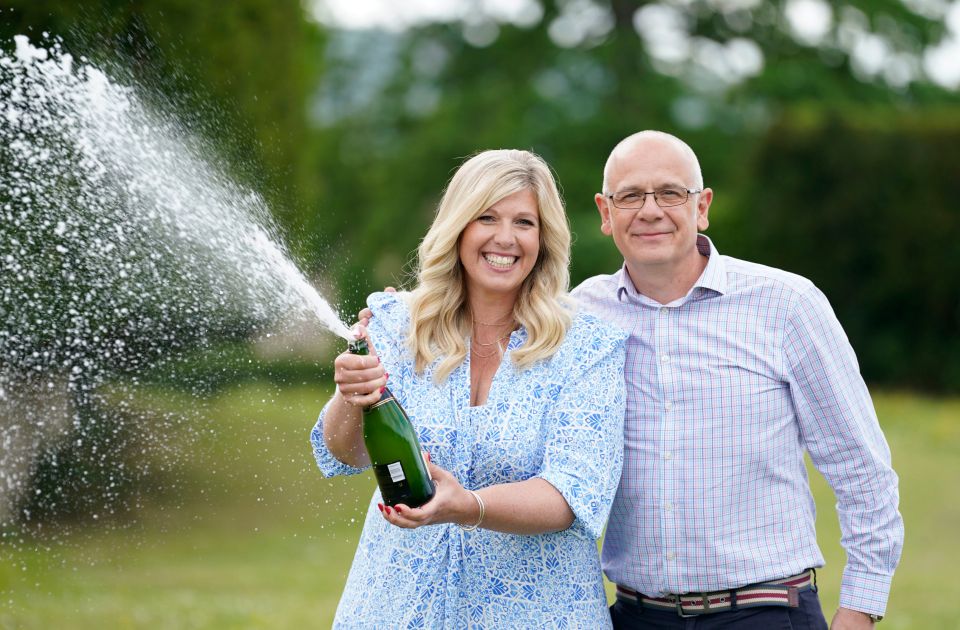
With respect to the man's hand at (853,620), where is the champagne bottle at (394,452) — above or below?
above

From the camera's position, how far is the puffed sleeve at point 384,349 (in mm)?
3854

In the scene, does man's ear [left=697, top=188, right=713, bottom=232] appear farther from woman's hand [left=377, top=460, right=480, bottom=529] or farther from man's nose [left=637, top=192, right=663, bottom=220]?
woman's hand [left=377, top=460, right=480, bottom=529]

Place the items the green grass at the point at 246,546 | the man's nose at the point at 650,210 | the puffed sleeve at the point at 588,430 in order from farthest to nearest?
the green grass at the point at 246,546 → the man's nose at the point at 650,210 → the puffed sleeve at the point at 588,430

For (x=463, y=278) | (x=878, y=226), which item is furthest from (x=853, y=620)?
(x=878, y=226)

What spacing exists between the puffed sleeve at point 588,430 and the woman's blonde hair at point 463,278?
12 centimetres

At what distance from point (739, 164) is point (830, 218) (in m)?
3.43

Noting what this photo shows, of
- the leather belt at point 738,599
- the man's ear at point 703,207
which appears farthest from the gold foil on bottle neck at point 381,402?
the man's ear at point 703,207

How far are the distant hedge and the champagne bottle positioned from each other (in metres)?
17.5

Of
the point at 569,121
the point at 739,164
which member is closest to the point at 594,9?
the point at 569,121

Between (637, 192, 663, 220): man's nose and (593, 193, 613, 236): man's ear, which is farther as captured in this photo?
(593, 193, 613, 236): man's ear

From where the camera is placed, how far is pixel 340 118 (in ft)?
102

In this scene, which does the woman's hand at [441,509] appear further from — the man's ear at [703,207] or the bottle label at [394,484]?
the man's ear at [703,207]

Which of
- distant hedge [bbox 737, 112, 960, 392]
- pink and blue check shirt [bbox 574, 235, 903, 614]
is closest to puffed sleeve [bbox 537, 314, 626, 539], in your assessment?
pink and blue check shirt [bbox 574, 235, 903, 614]

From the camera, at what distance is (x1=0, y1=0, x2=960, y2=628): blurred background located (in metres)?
9.92
